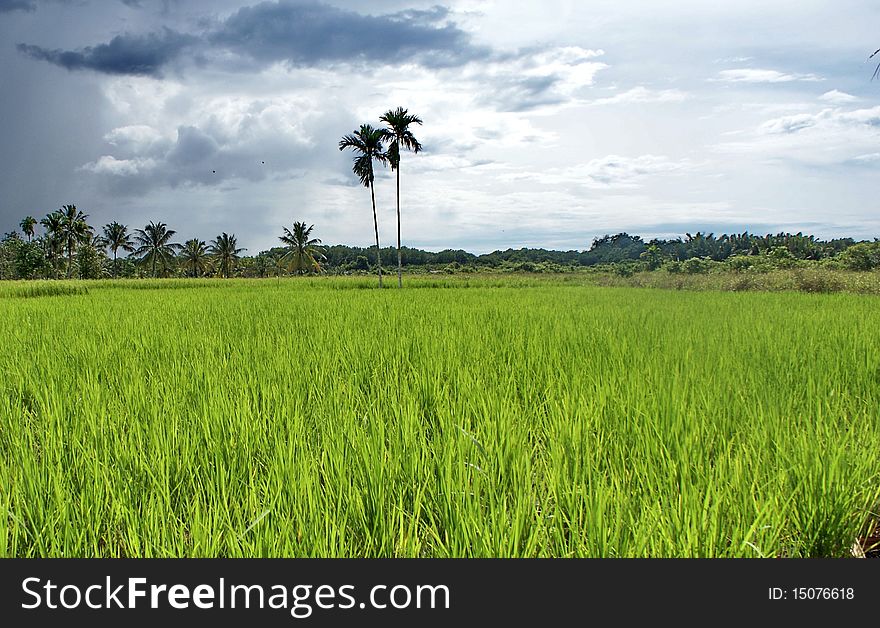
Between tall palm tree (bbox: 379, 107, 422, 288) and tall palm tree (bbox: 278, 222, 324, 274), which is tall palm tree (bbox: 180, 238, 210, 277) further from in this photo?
tall palm tree (bbox: 379, 107, 422, 288)

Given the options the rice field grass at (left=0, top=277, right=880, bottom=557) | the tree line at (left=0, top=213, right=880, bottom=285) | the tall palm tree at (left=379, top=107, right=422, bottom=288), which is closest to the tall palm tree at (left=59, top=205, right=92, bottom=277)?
the tree line at (left=0, top=213, right=880, bottom=285)

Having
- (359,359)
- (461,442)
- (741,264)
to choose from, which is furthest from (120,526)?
(741,264)

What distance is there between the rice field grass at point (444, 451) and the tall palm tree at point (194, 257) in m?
58.6

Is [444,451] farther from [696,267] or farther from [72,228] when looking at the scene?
[72,228]

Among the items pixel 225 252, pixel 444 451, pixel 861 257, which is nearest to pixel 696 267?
pixel 861 257

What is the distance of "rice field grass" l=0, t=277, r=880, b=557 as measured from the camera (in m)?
1.62

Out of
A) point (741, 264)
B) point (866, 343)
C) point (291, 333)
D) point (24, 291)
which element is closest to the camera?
point (866, 343)

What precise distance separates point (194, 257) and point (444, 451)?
207 ft

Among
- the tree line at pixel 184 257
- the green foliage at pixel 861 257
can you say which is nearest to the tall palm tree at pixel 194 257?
the tree line at pixel 184 257

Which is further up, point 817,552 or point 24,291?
point 24,291
